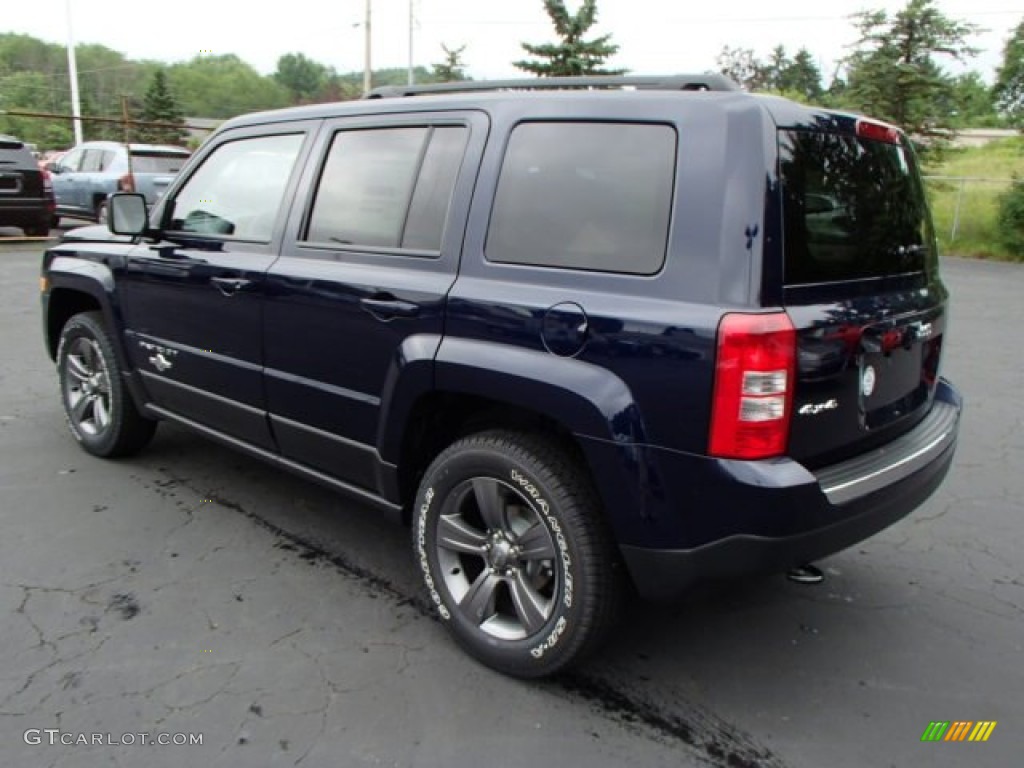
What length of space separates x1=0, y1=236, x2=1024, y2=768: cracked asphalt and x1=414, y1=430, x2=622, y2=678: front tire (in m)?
0.16

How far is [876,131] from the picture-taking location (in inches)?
108

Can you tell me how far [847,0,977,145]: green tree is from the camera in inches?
875

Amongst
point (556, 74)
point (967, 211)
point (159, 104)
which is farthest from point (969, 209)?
point (159, 104)

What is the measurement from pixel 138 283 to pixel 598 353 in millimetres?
2775

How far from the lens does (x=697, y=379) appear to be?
2.18m

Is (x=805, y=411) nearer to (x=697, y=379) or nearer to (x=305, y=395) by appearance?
(x=697, y=379)

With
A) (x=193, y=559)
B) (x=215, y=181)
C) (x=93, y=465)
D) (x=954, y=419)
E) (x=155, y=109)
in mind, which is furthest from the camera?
(x=155, y=109)

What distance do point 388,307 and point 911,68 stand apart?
2357cm

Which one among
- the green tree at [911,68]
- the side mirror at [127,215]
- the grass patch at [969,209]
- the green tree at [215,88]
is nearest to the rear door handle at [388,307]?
the side mirror at [127,215]

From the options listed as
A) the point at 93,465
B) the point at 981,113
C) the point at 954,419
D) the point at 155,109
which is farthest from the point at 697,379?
the point at 981,113

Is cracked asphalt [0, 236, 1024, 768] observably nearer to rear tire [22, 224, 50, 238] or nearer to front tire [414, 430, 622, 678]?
front tire [414, 430, 622, 678]

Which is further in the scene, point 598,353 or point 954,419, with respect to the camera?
point 954,419

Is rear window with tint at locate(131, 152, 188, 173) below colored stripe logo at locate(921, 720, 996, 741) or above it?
above

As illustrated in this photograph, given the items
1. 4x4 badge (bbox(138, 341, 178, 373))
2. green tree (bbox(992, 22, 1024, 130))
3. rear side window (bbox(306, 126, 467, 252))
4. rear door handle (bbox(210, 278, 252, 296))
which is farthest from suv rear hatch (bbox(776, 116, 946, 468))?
green tree (bbox(992, 22, 1024, 130))
